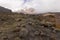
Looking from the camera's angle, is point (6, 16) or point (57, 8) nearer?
point (6, 16)

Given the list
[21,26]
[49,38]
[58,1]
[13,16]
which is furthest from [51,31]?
[58,1]

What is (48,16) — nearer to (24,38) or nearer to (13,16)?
(13,16)

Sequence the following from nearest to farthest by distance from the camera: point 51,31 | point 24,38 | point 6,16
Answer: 1. point 24,38
2. point 51,31
3. point 6,16

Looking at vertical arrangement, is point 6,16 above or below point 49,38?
above

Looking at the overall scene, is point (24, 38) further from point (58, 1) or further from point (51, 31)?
point (58, 1)

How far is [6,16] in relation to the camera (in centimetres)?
120

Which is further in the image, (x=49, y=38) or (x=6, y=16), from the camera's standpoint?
(x=6, y=16)

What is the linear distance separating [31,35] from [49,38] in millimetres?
120

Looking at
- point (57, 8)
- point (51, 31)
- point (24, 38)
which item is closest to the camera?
point (24, 38)

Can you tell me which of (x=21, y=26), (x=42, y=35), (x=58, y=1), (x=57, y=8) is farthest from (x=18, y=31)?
(x=58, y=1)

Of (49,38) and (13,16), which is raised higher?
(13,16)

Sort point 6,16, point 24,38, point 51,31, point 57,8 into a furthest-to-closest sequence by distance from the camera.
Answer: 1. point 57,8
2. point 6,16
3. point 51,31
4. point 24,38

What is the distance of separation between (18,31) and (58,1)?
1150mm

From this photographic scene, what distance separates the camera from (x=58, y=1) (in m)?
2.02
